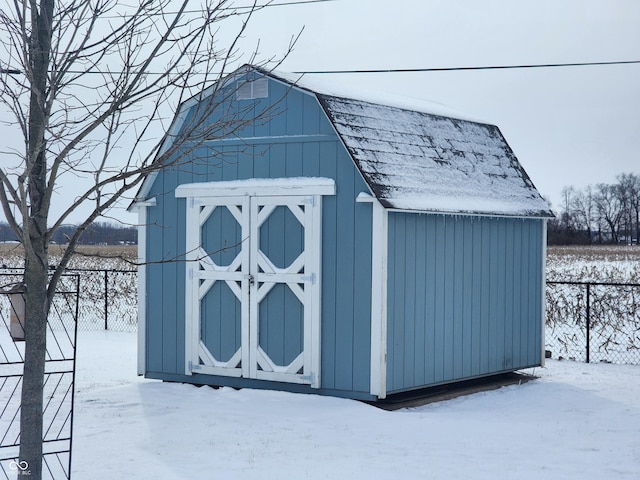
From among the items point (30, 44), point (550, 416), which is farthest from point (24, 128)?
point (550, 416)

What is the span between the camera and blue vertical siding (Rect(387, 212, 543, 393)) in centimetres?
1012

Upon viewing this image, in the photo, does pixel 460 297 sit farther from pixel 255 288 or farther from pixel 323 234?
pixel 255 288

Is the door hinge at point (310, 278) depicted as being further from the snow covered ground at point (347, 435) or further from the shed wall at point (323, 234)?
the snow covered ground at point (347, 435)

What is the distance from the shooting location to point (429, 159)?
1127cm

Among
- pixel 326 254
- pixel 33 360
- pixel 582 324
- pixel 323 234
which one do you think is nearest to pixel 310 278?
pixel 326 254

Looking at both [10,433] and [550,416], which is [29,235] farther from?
[550,416]

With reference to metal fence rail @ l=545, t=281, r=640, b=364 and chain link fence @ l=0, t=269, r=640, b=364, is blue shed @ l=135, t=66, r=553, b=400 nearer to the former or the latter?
chain link fence @ l=0, t=269, r=640, b=364

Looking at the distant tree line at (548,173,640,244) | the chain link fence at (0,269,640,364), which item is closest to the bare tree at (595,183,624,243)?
the distant tree line at (548,173,640,244)

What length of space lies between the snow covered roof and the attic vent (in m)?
0.21

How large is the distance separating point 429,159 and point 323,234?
1.92 metres

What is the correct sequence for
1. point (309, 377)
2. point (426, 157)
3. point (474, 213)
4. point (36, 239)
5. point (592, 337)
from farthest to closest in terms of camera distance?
point (592, 337)
point (426, 157)
point (474, 213)
point (309, 377)
point (36, 239)

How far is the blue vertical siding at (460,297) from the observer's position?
398 inches

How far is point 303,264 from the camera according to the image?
1024 cm

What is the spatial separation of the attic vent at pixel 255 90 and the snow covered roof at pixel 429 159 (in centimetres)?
21
